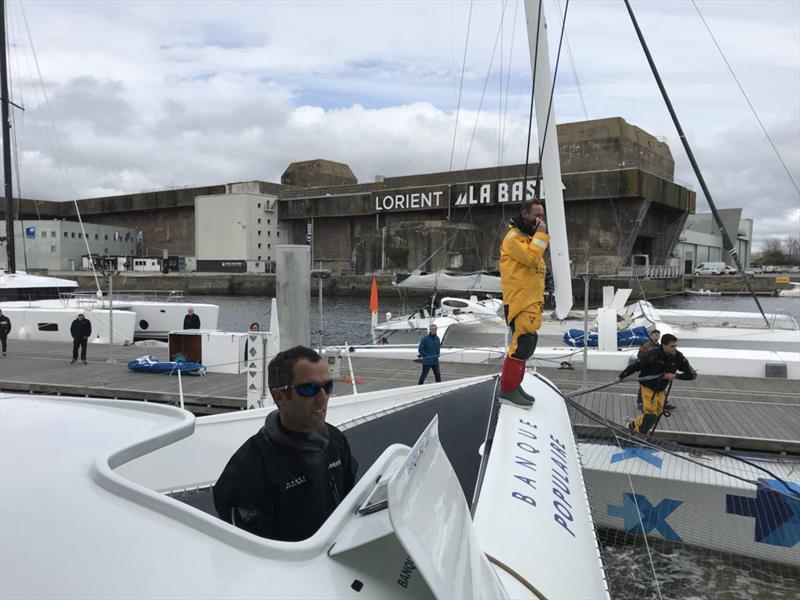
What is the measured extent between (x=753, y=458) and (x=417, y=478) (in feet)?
22.8

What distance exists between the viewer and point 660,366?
729 cm

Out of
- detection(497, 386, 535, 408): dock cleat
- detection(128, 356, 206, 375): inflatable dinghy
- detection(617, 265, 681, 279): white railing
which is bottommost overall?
detection(128, 356, 206, 375): inflatable dinghy

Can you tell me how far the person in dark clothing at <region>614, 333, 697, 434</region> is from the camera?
23.5 feet

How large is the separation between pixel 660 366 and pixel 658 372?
8cm

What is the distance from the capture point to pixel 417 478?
6.00 feet

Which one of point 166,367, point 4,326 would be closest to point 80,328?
point 166,367

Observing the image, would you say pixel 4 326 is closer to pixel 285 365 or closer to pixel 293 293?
pixel 293 293

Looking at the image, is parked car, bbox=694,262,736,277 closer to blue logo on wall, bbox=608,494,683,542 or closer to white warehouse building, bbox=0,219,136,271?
blue logo on wall, bbox=608,494,683,542

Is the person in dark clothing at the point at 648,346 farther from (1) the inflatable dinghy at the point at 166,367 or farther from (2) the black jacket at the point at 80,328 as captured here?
(2) the black jacket at the point at 80,328

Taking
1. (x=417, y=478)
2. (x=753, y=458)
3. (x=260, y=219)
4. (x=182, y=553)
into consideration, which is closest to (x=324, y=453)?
(x=417, y=478)

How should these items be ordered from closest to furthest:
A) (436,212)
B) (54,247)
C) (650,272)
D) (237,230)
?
(650,272) < (436,212) < (237,230) < (54,247)

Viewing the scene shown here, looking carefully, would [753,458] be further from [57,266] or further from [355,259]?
[57,266]

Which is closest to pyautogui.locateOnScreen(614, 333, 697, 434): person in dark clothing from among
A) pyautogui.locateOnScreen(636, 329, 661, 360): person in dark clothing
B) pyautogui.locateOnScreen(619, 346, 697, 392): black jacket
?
pyautogui.locateOnScreen(619, 346, 697, 392): black jacket

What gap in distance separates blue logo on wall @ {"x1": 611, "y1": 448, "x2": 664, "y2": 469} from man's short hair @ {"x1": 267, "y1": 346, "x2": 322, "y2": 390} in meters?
5.82
